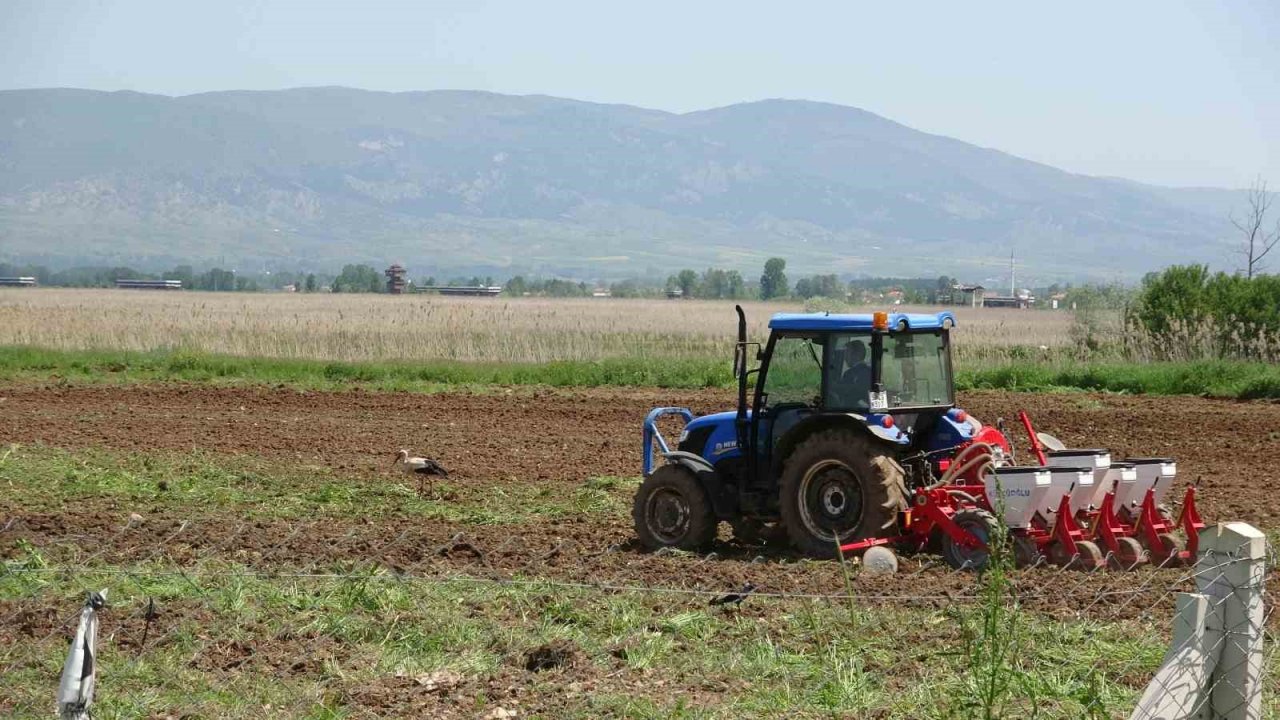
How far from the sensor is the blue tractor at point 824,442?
34.6 feet

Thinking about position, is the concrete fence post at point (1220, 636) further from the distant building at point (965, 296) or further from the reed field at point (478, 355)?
the distant building at point (965, 296)

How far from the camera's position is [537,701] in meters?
6.74

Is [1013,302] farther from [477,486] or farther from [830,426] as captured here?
[830,426]

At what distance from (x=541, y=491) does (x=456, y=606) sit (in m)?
6.08

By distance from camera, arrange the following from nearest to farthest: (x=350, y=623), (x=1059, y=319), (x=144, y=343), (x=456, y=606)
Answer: (x=350, y=623) < (x=456, y=606) < (x=144, y=343) < (x=1059, y=319)

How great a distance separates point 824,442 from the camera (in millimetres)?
10648

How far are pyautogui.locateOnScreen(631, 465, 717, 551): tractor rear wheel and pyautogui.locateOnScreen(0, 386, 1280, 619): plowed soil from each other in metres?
0.26

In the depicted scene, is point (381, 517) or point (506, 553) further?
point (381, 517)

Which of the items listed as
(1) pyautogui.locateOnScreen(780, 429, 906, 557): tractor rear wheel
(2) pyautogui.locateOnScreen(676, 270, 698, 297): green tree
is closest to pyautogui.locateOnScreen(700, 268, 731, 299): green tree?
(2) pyautogui.locateOnScreen(676, 270, 698, 297): green tree

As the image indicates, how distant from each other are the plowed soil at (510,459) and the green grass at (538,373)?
136cm

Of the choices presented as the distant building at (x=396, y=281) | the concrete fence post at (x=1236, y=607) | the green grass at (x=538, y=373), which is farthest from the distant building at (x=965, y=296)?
the concrete fence post at (x=1236, y=607)

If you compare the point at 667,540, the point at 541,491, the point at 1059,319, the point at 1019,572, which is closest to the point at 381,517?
the point at 541,491

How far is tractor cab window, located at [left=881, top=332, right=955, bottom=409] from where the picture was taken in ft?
35.7

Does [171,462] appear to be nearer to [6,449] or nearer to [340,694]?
[6,449]
